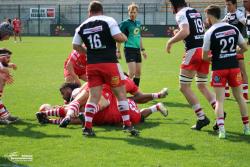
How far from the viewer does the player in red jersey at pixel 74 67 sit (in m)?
10.1

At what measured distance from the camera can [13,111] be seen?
9875 millimetres

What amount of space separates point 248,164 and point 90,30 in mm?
3201

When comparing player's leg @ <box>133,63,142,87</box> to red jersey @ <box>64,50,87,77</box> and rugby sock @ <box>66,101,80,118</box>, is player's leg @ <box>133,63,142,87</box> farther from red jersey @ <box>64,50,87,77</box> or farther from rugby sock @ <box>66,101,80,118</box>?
rugby sock @ <box>66,101,80,118</box>

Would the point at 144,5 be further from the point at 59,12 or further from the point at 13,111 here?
the point at 13,111

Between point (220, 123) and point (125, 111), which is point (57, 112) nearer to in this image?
point (125, 111)

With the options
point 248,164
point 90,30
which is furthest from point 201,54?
point 248,164

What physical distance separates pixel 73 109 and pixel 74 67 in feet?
8.09

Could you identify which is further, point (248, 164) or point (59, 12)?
point (59, 12)

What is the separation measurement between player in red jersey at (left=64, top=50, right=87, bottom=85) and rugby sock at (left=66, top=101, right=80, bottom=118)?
5.72ft

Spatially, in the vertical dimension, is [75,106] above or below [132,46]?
below

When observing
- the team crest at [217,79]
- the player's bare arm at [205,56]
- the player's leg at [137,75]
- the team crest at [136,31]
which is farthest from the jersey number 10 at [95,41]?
the team crest at [136,31]

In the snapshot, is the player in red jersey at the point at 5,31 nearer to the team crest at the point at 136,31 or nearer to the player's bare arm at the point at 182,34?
the player's bare arm at the point at 182,34

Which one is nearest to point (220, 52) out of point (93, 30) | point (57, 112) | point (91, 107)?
point (93, 30)

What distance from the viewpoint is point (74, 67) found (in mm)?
10469
